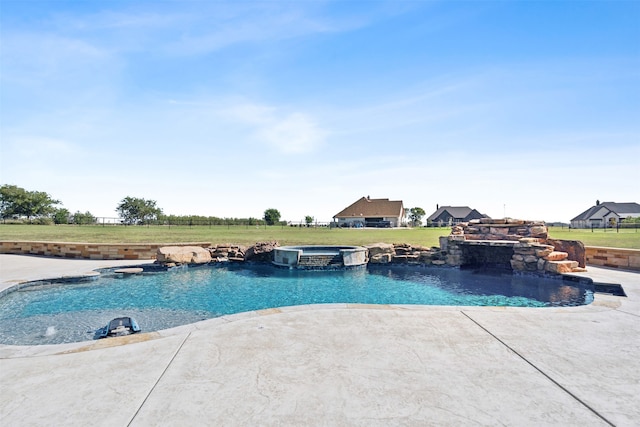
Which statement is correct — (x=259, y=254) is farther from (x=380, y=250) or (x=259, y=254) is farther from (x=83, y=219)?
(x=83, y=219)

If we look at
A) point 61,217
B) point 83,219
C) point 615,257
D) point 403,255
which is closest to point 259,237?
point 403,255

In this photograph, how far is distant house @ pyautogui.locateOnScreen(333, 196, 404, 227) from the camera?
5028cm

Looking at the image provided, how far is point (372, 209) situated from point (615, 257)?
41.5 metres

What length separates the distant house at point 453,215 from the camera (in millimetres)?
55938

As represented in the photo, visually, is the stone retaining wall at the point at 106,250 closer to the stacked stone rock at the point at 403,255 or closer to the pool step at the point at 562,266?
the stacked stone rock at the point at 403,255

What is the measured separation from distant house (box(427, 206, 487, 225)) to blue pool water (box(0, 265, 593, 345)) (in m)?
46.8

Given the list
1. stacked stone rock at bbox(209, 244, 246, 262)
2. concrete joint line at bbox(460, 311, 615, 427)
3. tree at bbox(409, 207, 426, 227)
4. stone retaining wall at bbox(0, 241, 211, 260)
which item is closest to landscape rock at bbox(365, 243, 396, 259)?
stacked stone rock at bbox(209, 244, 246, 262)

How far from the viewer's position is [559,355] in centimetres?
346

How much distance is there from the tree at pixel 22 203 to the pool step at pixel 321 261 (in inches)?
2256

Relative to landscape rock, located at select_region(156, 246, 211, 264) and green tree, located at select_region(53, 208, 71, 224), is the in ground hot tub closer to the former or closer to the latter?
landscape rock, located at select_region(156, 246, 211, 264)

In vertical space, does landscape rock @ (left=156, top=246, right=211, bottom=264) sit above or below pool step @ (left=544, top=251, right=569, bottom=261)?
below

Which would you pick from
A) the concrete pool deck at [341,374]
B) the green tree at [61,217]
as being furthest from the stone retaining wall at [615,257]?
the green tree at [61,217]

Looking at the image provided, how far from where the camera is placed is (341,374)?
2.99 metres

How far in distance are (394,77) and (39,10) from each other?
10.1 metres
